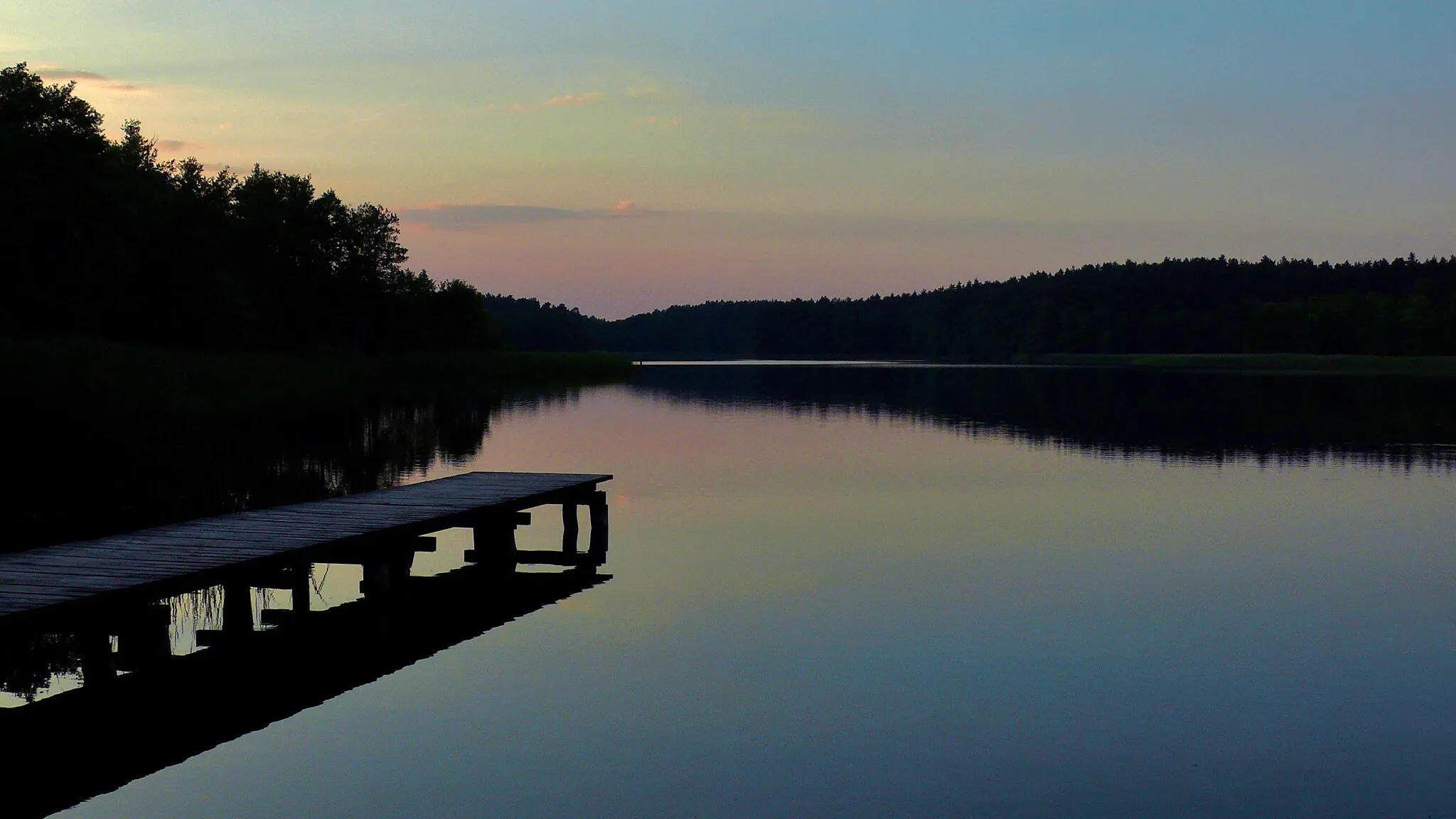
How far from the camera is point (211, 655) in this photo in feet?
41.3

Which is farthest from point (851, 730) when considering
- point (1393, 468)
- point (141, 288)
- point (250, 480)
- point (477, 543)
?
point (141, 288)

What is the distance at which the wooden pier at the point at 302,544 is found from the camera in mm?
11125

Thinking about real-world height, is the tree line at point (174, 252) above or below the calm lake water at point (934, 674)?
above

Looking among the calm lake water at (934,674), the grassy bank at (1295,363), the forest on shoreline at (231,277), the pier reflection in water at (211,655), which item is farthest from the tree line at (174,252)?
the grassy bank at (1295,363)

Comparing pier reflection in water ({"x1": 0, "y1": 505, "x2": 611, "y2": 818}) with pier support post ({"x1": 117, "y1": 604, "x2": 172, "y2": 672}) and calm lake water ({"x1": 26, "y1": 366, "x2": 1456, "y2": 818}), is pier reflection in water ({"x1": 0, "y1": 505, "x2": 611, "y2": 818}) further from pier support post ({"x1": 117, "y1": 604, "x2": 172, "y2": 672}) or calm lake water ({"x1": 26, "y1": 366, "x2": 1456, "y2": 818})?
calm lake water ({"x1": 26, "y1": 366, "x2": 1456, "y2": 818})

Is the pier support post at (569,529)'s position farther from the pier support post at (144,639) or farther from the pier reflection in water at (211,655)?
the pier support post at (144,639)

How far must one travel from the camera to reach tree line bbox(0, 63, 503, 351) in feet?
166

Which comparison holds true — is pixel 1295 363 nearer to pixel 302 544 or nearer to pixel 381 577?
pixel 381 577

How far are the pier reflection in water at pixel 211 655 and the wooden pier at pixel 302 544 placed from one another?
111 millimetres

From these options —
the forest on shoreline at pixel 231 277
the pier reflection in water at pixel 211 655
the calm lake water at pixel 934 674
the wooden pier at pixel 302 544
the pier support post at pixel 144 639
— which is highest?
the forest on shoreline at pixel 231 277

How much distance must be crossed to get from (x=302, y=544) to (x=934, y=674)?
6.61m

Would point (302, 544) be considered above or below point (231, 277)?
below

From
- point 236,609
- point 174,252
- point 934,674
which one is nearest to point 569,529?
point 236,609

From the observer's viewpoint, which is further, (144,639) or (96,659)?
(144,639)
